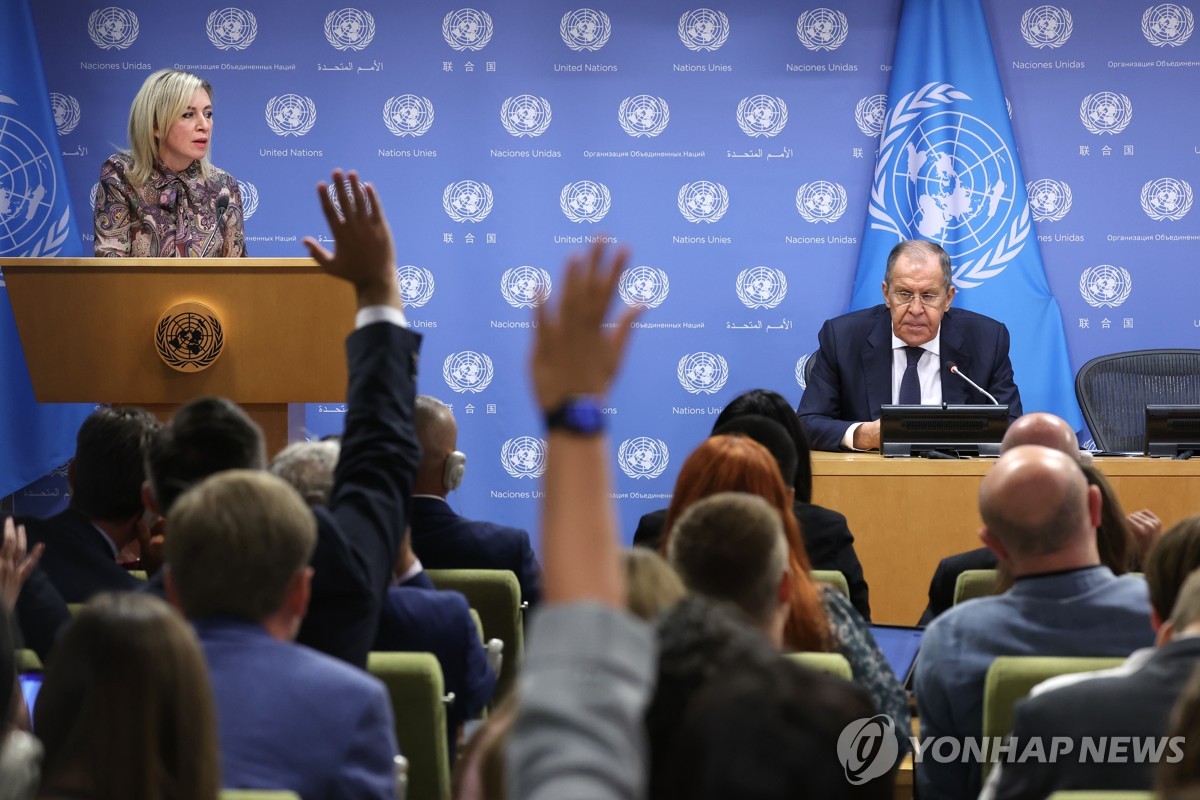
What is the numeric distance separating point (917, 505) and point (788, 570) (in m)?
2.76

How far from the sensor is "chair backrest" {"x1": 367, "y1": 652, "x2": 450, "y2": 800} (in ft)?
8.00

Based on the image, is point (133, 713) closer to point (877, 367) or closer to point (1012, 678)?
point (1012, 678)

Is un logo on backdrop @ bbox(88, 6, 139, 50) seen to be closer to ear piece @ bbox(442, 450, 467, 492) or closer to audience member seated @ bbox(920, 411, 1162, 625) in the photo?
ear piece @ bbox(442, 450, 467, 492)

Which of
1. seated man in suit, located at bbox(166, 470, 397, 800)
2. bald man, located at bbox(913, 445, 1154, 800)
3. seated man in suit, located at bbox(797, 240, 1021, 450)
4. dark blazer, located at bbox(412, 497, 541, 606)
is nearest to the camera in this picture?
seated man in suit, located at bbox(166, 470, 397, 800)

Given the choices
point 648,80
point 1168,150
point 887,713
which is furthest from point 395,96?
point 887,713

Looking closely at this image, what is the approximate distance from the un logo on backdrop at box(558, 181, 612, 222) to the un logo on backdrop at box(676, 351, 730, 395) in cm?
93

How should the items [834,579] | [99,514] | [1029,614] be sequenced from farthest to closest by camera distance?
[834,579] → [99,514] → [1029,614]

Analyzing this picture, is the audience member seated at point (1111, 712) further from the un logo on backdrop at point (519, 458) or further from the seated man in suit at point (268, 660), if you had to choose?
the un logo on backdrop at point (519, 458)

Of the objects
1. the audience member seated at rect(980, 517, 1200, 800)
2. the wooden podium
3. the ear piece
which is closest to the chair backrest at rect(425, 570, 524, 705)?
the ear piece

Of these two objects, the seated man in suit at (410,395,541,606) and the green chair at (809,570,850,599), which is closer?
the green chair at (809,570,850,599)

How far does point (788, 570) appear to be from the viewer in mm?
2303

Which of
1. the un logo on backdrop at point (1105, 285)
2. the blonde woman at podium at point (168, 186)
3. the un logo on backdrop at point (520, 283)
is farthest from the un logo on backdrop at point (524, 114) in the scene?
the un logo on backdrop at point (1105, 285)

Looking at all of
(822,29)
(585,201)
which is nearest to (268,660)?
(585,201)

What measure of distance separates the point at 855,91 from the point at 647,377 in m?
1.92
